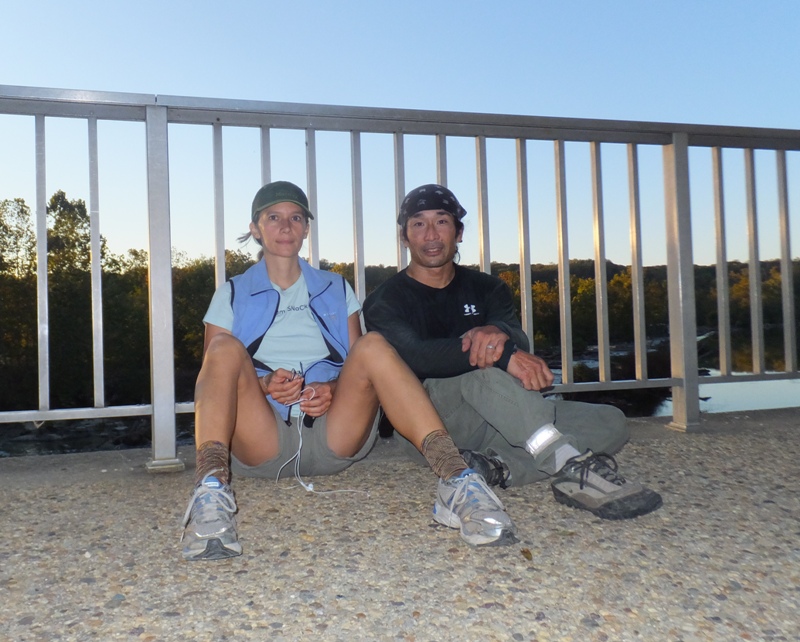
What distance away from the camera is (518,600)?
1312 millimetres

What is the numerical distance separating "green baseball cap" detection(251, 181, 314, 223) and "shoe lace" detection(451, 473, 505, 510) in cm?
118

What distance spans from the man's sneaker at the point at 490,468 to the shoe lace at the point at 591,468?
0.90ft

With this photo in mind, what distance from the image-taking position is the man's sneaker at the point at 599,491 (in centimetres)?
178

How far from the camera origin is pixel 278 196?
234 centimetres

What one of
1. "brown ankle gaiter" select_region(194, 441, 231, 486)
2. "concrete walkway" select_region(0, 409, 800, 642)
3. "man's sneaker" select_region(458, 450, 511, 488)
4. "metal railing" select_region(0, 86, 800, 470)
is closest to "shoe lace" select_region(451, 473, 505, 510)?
"concrete walkway" select_region(0, 409, 800, 642)

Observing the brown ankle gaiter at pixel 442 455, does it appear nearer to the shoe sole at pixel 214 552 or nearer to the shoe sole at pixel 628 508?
the shoe sole at pixel 628 508

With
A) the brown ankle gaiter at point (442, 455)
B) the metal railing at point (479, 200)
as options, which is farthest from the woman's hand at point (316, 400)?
the metal railing at point (479, 200)

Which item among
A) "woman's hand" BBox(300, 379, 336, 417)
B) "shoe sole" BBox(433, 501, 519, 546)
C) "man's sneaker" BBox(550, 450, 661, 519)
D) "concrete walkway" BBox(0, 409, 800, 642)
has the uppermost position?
"woman's hand" BBox(300, 379, 336, 417)

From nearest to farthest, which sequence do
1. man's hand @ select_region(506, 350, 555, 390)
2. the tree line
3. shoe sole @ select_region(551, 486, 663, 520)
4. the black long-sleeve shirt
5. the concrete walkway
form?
1. the concrete walkway
2. shoe sole @ select_region(551, 486, 663, 520)
3. man's hand @ select_region(506, 350, 555, 390)
4. the black long-sleeve shirt
5. the tree line

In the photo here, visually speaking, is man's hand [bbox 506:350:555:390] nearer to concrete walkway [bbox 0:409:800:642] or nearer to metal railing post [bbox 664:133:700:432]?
concrete walkway [bbox 0:409:800:642]

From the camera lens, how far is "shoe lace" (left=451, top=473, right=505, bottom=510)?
5.44 ft

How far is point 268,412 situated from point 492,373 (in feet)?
2.30

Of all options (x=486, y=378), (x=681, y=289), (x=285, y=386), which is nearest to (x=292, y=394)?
(x=285, y=386)

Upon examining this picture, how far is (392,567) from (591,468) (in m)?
0.70
